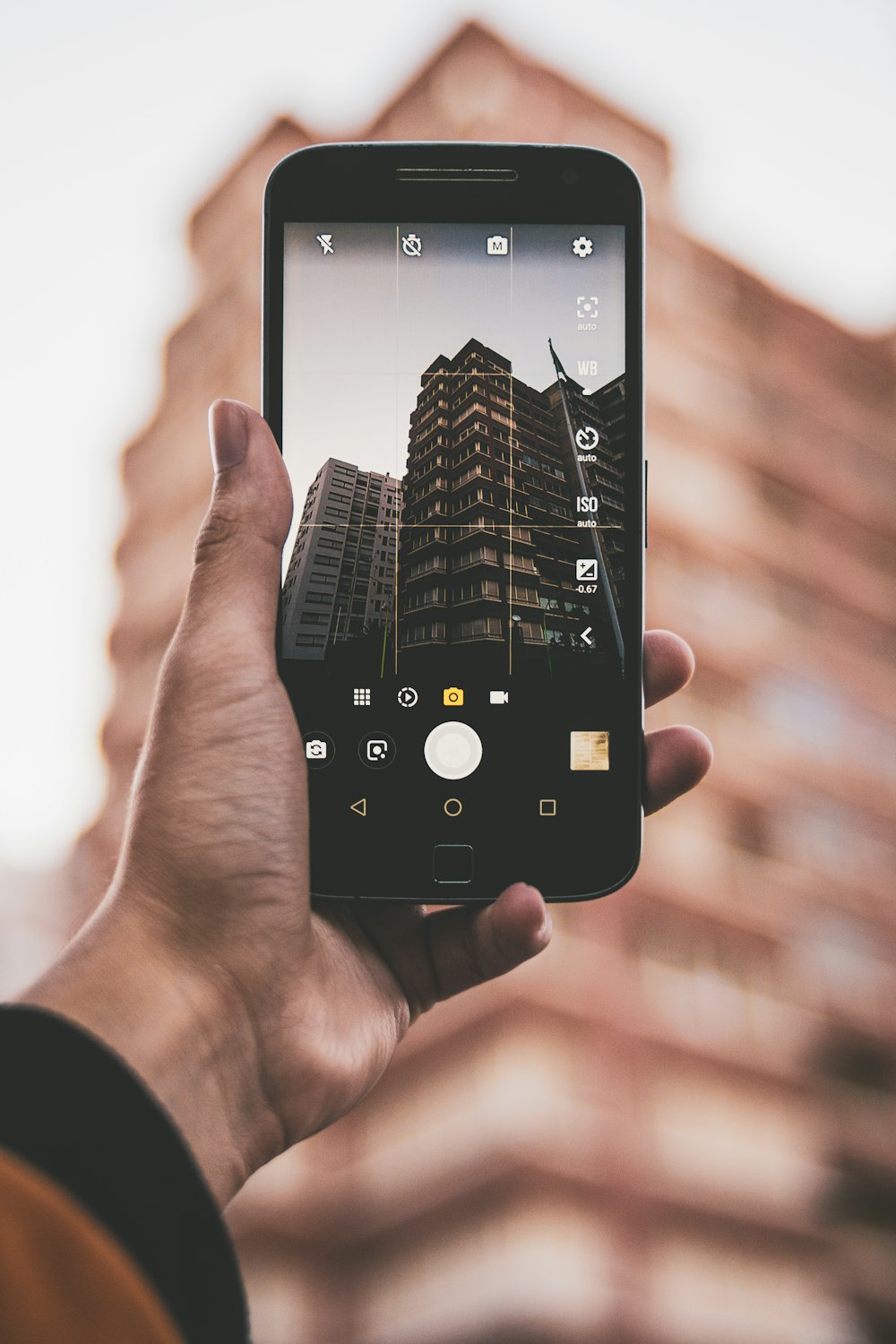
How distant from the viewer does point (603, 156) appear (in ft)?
2.03

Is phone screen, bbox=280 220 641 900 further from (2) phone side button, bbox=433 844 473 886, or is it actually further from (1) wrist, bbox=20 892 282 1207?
(1) wrist, bbox=20 892 282 1207

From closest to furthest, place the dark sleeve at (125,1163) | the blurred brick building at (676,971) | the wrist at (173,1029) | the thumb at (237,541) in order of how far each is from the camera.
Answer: the dark sleeve at (125,1163) → the wrist at (173,1029) → the thumb at (237,541) → the blurred brick building at (676,971)

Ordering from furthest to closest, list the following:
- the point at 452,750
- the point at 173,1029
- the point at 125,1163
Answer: the point at 452,750
the point at 173,1029
the point at 125,1163

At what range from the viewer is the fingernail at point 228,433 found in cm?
58

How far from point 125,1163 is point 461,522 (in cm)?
45

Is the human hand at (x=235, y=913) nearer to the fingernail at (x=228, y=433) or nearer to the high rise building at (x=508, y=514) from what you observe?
the fingernail at (x=228, y=433)

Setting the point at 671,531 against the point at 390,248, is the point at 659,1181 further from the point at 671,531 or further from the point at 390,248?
the point at 390,248

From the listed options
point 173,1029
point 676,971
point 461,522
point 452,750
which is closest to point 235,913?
point 173,1029

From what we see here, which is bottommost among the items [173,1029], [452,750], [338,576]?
[173,1029]

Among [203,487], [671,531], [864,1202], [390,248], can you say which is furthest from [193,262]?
[864,1202]

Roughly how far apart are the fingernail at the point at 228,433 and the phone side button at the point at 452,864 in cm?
31

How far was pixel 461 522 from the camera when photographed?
625mm

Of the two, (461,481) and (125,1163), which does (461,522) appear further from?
(125,1163)

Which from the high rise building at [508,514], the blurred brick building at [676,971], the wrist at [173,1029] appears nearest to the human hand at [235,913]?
the wrist at [173,1029]
